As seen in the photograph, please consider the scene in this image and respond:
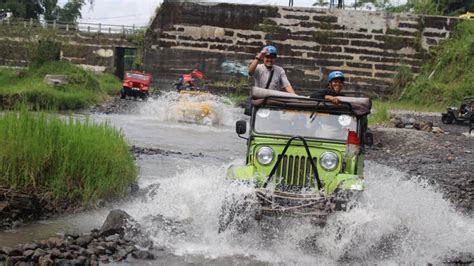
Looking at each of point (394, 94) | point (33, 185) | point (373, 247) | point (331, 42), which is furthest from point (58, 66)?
point (373, 247)

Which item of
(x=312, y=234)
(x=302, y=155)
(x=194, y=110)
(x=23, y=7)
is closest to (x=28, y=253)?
(x=312, y=234)

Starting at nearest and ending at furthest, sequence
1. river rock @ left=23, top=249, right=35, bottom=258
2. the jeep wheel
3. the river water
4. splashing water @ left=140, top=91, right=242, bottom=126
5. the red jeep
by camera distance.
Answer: river rock @ left=23, top=249, right=35, bottom=258, the river water, the jeep wheel, splashing water @ left=140, top=91, right=242, bottom=126, the red jeep

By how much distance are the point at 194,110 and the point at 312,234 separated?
1817 cm

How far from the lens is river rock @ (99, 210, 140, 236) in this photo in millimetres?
7598

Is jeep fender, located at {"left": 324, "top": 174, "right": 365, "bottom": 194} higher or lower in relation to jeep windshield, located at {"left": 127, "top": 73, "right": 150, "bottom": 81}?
higher

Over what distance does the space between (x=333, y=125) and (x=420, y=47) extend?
29.0 metres

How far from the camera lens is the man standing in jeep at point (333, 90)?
855cm

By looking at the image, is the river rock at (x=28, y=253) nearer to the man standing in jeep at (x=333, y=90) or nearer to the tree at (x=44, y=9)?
the man standing in jeep at (x=333, y=90)

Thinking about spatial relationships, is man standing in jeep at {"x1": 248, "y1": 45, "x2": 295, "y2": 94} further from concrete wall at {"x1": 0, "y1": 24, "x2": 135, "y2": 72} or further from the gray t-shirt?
concrete wall at {"x1": 0, "y1": 24, "x2": 135, "y2": 72}

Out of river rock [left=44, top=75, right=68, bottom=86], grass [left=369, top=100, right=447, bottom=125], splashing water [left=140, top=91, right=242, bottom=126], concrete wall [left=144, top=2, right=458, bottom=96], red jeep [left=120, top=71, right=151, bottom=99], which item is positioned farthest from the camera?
concrete wall [left=144, top=2, right=458, bottom=96]

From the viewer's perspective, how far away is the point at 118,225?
7656 millimetres

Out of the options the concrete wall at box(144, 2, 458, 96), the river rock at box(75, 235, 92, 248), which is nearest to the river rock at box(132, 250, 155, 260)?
the river rock at box(75, 235, 92, 248)

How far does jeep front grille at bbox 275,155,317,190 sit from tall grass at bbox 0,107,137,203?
8.63 feet

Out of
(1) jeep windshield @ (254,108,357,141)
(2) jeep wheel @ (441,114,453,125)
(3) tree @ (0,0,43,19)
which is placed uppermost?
(3) tree @ (0,0,43,19)
